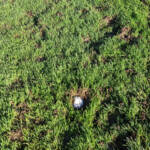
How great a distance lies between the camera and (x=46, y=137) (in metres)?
2.49

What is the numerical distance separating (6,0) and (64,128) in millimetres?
7059

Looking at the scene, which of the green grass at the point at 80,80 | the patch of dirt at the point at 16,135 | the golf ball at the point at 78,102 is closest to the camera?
the green grass at the point at 80,80

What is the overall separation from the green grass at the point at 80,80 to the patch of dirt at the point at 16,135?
0.02 m

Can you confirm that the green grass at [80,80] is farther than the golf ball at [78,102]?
No

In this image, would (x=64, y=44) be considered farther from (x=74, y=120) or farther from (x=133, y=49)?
(x=74, y=120)

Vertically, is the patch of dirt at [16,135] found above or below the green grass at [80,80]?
below

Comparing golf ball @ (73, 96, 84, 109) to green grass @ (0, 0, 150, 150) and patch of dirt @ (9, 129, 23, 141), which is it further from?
patch of dirt @ (9, 129, 23, 141)

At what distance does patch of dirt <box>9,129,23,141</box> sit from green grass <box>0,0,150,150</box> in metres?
0.02

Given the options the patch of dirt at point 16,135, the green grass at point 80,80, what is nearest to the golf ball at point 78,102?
the green grass at point 80,80

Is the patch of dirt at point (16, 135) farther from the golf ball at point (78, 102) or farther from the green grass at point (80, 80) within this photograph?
the golf ball at point (78, 102)

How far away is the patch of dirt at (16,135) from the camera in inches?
104

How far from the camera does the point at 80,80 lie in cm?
316

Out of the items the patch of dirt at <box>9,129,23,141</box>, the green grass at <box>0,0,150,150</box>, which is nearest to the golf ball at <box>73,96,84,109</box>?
the green grass at <box>0,0,150,150</box>

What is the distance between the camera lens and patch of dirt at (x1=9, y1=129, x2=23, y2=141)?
8.66 ft
